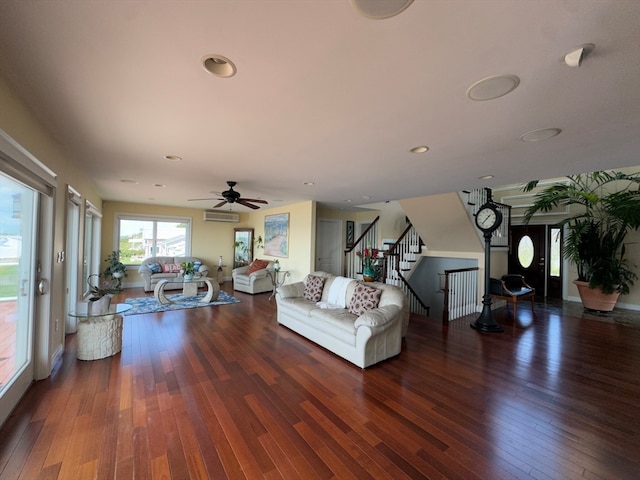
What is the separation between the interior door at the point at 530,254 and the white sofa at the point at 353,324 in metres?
5.73

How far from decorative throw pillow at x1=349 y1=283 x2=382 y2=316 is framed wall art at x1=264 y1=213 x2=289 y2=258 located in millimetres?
3483

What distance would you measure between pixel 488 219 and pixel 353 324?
9.73 ft


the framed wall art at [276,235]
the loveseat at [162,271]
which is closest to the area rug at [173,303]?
the loveseat at [162,271]

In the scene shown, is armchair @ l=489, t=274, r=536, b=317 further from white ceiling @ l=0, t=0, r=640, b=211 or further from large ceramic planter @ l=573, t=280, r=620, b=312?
white ceiling @ l=0, t=0, r=640, b=211

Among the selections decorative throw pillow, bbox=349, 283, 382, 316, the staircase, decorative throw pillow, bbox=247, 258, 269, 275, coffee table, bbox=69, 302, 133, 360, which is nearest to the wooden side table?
decorative throw pillow, bbox=247, 258, 269, 275

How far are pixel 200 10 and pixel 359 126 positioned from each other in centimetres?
139

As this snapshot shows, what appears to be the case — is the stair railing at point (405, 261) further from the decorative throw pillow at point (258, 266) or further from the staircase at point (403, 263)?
the decorative throw pillow at point (258, 266)

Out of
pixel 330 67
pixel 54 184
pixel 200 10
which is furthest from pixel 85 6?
pixel 54 184

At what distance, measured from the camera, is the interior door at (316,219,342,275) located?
8.23m

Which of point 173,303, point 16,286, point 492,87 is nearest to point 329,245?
point 173,303

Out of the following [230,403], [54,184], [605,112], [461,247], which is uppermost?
[605,112]

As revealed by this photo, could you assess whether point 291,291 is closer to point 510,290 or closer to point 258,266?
point 258,266

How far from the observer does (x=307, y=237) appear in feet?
20.2

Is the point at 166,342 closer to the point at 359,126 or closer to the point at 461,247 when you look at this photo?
the point at 359,126
